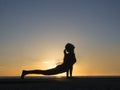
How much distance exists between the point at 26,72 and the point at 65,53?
276 cm

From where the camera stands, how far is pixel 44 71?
1945 centimetres
